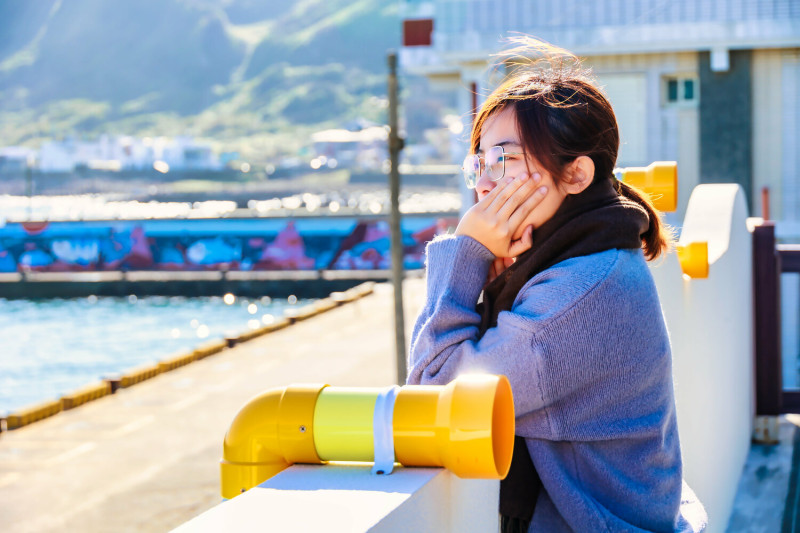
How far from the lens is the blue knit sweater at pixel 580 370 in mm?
1538

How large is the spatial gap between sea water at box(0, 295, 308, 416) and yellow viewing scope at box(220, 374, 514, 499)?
31.4m

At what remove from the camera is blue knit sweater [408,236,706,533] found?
1538 millimetres

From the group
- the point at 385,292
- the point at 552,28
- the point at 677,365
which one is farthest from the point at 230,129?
the point at 677,365

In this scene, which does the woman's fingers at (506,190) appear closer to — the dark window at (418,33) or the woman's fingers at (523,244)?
the woman's fingers at (523,244)

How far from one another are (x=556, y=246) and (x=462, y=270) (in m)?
0.16

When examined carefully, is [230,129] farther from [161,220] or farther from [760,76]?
[760,76]

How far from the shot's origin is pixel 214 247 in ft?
156

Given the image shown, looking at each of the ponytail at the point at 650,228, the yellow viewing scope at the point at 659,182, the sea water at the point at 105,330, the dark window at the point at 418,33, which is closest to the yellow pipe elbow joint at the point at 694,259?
the yellow viewing scope at the point at 659,182

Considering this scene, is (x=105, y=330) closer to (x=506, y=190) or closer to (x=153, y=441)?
(x=153, y=441)

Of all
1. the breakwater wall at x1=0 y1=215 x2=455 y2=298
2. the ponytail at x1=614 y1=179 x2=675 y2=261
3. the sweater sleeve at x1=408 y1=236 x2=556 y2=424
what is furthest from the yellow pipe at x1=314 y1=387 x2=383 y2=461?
the breakwater wall at x1=0 y1=215 x2=455 y2=298

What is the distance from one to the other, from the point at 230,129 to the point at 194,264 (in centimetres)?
13555

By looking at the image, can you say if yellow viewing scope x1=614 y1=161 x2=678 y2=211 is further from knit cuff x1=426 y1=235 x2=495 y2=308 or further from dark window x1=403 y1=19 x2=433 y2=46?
dark window x1=403 y1=19 x2=433 y2=46

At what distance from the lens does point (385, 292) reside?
94.2ft

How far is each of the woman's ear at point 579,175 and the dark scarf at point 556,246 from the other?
1 centimetres
